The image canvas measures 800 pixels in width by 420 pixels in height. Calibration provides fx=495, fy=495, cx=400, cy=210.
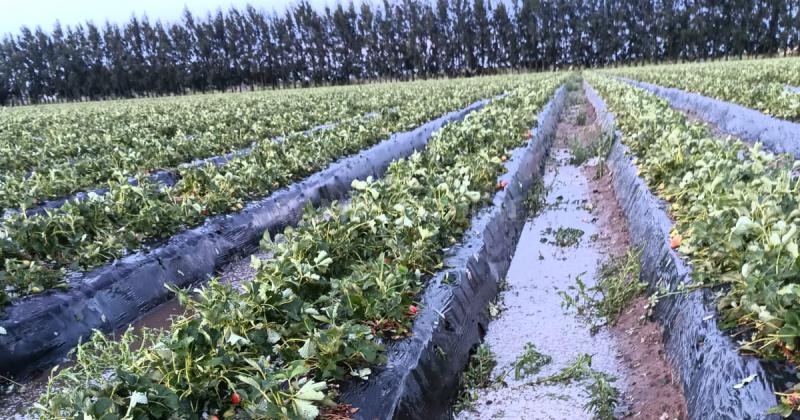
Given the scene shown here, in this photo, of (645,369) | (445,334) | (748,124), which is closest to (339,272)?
(445,334)

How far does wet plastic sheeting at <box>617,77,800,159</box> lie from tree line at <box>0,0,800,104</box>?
4373 centimetres

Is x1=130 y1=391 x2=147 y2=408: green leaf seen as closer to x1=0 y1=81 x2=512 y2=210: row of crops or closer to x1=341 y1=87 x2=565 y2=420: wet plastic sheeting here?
x1=341 y1=87 x2=565 y2=420: wet plastic sheeting

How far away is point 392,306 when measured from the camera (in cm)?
258

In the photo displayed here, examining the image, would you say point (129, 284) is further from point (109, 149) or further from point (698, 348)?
point (109, 149)

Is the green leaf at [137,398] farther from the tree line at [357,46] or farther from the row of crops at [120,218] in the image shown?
the tree line at [357,46]

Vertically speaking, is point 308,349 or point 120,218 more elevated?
point 120,218

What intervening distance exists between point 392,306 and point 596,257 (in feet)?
8.96

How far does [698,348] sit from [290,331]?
2.01 meters

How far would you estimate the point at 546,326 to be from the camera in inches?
139

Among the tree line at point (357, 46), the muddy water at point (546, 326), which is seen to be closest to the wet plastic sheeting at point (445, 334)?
the muddy water at point (546, 326)

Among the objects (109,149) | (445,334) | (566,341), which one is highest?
(109,149)

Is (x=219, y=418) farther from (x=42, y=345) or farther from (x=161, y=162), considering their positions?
(x=161, y=162)

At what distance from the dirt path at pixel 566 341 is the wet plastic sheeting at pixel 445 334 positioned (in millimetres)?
189

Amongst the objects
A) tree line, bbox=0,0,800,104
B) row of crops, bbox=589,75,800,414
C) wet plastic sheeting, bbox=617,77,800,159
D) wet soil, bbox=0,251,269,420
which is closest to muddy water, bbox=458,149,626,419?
row of crops, bbox=589,75,800,414
